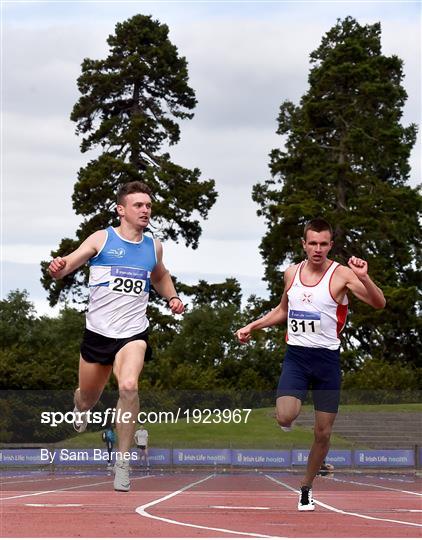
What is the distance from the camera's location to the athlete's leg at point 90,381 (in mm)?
11695

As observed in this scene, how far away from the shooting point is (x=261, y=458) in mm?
39688

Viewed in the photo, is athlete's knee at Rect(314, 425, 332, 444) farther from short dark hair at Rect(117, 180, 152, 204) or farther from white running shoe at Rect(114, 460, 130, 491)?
short dark hair at Rect(117, 180, 152, 204)

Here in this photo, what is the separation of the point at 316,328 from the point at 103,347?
78.2 inches

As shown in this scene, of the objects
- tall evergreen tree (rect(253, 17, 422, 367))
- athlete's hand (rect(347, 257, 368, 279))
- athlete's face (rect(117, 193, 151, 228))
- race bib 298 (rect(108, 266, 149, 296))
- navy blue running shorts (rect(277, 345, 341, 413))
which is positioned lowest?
navy blue running shorts (rect(277, 345, 341, 413))

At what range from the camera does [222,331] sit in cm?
5553

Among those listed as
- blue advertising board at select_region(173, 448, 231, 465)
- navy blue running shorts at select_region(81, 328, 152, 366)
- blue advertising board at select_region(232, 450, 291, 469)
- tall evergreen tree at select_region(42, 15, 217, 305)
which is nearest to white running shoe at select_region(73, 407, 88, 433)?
navy blue running shorts at select_region(81, 328, 152, 366)

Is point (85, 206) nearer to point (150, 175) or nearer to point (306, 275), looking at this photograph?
point (150, 175)

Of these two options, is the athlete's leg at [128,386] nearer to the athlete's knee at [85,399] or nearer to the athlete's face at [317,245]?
the athlete's knee at [85,399]

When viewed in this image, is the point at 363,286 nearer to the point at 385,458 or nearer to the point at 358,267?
the point at 358,267

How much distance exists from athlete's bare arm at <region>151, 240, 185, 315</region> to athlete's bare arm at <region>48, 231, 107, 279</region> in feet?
1.78

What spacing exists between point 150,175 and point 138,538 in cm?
5311

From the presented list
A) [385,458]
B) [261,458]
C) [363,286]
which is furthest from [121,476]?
[385,458]

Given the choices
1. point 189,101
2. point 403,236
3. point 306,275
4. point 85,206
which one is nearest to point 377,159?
point 403,236

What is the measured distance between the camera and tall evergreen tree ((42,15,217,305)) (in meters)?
61.3
